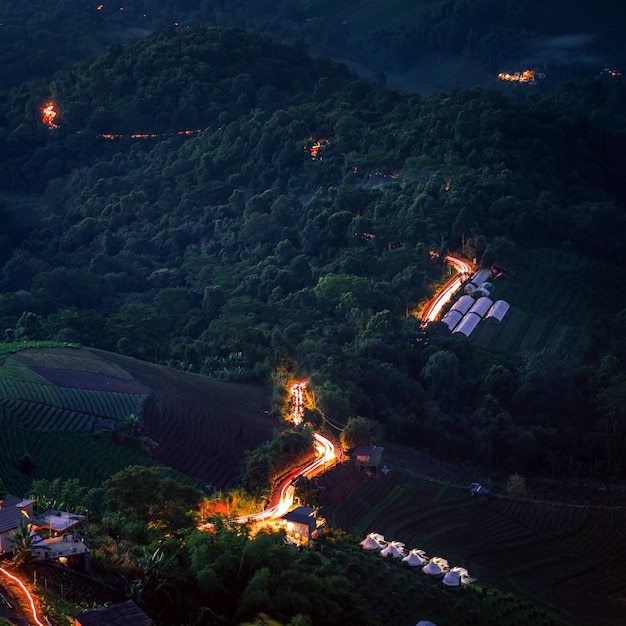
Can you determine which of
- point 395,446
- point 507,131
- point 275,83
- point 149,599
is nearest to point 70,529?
point 149,599

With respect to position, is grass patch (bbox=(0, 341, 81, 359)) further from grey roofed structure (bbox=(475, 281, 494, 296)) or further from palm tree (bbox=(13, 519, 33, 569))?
palm tree (bbox=(13, 519, 33, 569))

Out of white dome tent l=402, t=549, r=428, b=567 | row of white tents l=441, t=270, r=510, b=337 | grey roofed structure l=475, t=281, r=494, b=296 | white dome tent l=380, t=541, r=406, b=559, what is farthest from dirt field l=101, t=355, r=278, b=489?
grey roofed structure l=475, t=281, r=494, b=296

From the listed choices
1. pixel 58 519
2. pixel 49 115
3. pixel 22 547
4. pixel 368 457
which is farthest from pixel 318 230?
pixel 22 547

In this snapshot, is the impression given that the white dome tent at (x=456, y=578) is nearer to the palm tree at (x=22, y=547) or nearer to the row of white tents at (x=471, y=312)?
the palm tree at (x=22, y=547)

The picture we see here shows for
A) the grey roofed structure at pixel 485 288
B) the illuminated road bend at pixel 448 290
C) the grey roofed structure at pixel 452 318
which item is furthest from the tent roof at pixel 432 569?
the grey roofed structure at pixel 485 288

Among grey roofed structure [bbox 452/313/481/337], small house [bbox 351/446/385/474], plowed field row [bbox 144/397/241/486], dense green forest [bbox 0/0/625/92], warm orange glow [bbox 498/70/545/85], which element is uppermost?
plowed field row [bbox 144/397/241/486]

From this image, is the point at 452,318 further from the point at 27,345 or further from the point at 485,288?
the point at 27,345
